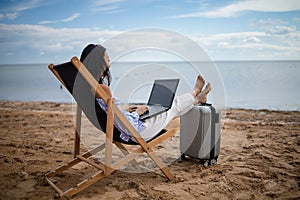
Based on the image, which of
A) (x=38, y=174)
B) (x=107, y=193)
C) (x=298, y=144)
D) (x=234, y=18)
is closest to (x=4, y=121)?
(x=38, y=174)

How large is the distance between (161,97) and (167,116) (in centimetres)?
31

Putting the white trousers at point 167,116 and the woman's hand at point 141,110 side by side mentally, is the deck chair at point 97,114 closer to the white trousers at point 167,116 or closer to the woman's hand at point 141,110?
the white trousers at point 167,116

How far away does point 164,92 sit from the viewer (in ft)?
11.2

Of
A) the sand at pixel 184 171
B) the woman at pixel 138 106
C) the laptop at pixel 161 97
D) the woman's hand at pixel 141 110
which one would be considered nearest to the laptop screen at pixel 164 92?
the laptop at pixel 161 97

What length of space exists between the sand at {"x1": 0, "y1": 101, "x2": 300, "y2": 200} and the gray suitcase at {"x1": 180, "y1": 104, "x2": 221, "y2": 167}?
0.14 metres

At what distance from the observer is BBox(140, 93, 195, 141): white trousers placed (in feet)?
9.96

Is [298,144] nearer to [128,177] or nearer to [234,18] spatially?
[128,177]

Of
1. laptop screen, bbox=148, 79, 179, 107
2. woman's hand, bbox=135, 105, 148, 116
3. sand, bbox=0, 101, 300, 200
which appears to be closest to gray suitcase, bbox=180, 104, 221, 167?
sand, bbox=0, 101, 300, 200

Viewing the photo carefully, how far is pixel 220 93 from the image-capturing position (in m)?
4.39

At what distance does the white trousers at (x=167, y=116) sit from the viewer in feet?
9.96

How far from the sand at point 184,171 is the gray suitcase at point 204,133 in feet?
0.47

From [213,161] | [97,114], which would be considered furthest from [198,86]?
[97,114]

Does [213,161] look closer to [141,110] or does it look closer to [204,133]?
[204,133]

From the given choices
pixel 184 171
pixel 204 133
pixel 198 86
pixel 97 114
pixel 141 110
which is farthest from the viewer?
pixel 198 86
